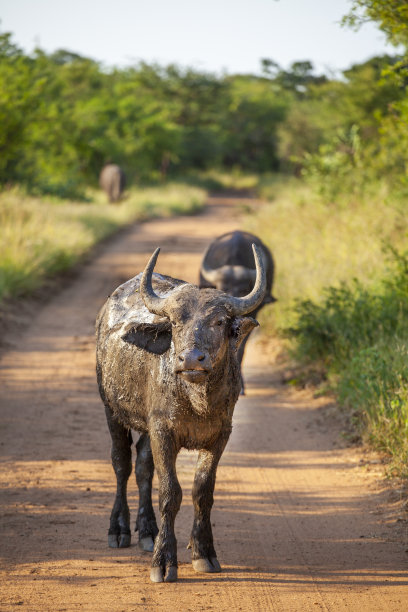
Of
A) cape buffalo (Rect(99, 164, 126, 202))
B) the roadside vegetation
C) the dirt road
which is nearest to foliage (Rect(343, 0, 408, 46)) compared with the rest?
the roadside vegetation

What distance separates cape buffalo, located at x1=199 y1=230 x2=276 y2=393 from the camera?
8.48 meters

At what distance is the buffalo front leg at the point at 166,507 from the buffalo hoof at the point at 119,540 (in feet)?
1.63

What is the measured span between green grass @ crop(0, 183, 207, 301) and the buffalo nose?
8.66 metres

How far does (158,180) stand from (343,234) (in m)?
30.5

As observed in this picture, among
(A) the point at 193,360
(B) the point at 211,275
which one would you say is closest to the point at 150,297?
(A) the point at 193,360

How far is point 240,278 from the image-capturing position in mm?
8469

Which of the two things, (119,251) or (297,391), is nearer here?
(297,391)

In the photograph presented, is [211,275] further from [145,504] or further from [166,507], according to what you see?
[166,507]

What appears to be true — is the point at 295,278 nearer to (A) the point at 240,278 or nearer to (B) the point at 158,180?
(A) the point at 240,278

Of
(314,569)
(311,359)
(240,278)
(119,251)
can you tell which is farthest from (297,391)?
(119,251)

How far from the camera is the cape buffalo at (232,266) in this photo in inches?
334

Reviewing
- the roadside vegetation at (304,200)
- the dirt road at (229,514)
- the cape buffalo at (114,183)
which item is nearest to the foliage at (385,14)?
the roadside vegetation at (304,200)

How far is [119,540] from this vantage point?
4.75 metres

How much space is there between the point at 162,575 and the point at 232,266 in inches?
194
